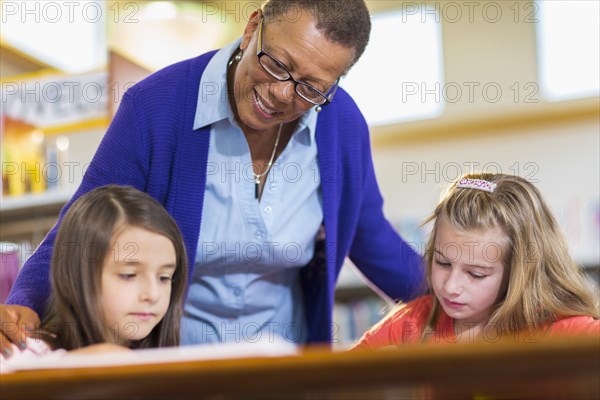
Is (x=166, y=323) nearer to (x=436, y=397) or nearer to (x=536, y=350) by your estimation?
(x=436, y=397)

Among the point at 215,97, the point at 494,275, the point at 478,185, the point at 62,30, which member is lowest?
the point at 494,275

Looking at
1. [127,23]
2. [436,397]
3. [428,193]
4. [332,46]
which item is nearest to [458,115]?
[428,193]

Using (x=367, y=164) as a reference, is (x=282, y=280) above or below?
below

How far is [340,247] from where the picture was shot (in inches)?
62.1

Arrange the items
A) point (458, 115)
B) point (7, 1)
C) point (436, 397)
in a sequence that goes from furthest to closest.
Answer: point (7, 1)
point (458, 115)
point (436, 397)

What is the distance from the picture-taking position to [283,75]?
50.3 inches

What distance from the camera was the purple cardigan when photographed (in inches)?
53.6

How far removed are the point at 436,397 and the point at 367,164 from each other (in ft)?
3.00

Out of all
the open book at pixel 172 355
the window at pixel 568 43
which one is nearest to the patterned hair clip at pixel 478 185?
the open book at pixel 172 355

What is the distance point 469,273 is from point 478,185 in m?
0.20

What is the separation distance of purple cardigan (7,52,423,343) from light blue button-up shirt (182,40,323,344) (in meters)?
0.03

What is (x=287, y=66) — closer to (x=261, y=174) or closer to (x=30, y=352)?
(x=261, y=174)

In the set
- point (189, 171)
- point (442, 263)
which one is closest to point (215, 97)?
point (189, 171)

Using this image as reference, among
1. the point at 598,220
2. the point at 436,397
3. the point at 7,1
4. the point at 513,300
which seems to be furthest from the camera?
the point at 7,1
